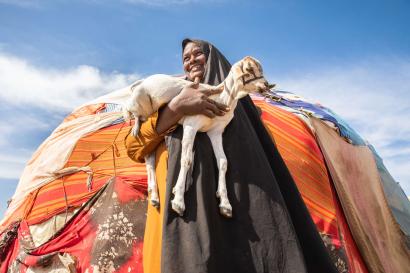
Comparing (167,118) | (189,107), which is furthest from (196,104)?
(167,118)

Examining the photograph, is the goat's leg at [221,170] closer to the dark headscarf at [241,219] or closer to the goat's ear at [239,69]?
the dark headscarf at [241,219]

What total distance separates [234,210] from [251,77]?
0.61 m

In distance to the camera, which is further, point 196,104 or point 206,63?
point 206,63

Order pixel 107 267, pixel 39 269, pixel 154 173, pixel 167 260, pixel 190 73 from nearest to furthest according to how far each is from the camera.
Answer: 1. pixel 167 260
2. pixel 154 173
3. pixel 190 73
4. pixel 107 267
5. pixel 39 269

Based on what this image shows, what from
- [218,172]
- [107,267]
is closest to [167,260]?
[218,172]

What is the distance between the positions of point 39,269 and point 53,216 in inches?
16.8

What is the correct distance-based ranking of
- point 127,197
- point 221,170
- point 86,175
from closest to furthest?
1. point 221,170
2. point 127,197
3. point 86,175

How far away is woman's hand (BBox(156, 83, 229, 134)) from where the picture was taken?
7.11 ft

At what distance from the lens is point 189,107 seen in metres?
2.17

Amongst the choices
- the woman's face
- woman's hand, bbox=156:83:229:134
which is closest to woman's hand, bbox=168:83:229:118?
woman's hand, bbox=156:83:229:134

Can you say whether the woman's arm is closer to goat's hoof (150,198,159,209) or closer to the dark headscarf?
the dark headscarf

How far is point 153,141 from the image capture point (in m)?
2.28

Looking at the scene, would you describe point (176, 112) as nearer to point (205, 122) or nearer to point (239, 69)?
point (205, 122)

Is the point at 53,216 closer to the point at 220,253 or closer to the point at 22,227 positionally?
the point at 22,227
